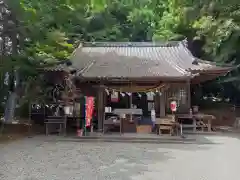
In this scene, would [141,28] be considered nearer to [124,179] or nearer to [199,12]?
[199,12]

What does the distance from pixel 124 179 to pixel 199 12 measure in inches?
538

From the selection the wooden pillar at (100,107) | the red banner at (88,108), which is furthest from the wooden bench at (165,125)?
the red banner at (88,108)

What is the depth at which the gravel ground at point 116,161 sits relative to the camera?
7469 millimetres

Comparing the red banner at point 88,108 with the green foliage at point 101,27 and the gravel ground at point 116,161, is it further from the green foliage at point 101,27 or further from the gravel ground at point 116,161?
the green foliage at point 101,27

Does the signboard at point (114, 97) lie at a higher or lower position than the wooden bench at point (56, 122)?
higher

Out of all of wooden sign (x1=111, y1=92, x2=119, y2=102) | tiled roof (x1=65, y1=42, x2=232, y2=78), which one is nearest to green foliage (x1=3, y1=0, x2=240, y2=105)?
tiled roof (x1=65, y1=42, x2=232, y2=78)

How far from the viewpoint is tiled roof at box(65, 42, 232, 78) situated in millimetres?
15578

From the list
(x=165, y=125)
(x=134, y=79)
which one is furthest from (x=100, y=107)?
(x=165, y=125)

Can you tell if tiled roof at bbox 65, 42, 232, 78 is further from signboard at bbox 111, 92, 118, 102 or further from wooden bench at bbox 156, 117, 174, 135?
wooden bench at bbox 156, 117, 174, 135

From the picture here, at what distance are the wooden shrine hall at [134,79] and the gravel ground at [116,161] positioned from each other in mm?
3613

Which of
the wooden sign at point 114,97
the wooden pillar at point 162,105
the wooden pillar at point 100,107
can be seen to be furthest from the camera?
the wooden sign at point 114,97

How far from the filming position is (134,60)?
17.6 m

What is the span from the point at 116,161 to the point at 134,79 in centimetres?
686

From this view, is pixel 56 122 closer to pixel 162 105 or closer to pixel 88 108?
pixel 88 108
